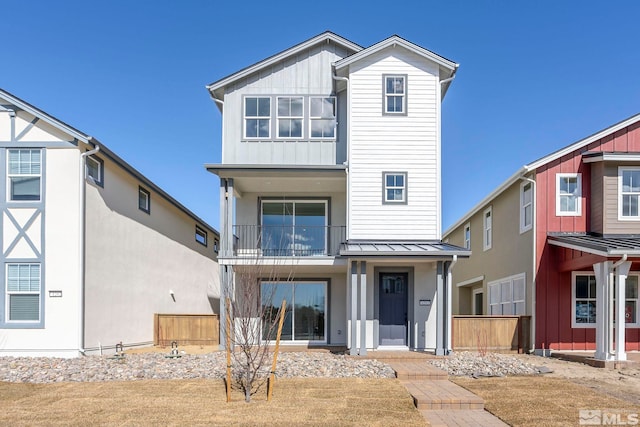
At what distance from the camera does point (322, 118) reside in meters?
16.2

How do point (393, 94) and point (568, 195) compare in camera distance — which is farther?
point (568, 195)

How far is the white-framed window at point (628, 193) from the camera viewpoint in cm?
1521

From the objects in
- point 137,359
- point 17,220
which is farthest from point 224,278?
point 17,220

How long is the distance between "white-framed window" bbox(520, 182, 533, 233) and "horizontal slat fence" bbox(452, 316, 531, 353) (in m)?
3.04

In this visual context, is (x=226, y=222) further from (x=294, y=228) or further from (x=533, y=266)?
(x=533, y=266)

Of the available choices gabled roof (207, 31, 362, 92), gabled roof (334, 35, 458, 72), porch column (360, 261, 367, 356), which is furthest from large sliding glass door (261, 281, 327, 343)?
gabled roof (334, 35, 458, 72)

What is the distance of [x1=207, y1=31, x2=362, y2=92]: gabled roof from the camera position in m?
16.1

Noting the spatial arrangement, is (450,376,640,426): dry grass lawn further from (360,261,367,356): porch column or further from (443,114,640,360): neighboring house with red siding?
(443,114,640,360): neighboring house with red siding

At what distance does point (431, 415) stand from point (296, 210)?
32.8 ft

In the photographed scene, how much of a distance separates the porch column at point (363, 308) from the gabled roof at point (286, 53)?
732 centimetres

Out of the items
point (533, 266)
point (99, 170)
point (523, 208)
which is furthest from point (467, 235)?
point (99, 170)

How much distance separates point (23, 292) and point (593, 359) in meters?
15.3

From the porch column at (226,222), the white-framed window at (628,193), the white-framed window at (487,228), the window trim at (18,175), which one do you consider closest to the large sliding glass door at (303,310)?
the porch column at (226,222)

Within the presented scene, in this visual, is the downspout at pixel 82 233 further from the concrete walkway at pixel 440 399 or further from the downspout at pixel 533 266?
the downspout at pixel 533 266
